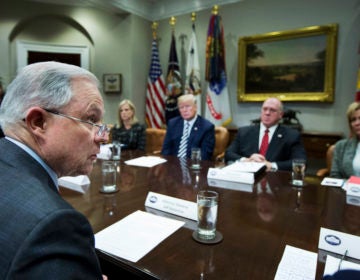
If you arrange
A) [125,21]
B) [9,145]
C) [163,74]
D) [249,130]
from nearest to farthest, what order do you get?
[9,145] < [249,130] < [125,21] < [163,74]

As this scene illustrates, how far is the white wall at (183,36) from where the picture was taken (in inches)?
143

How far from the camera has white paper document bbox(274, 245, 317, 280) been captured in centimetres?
67

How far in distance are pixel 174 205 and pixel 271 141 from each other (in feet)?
5.36

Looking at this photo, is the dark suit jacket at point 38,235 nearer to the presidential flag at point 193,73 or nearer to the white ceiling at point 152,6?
the presidential flag at point 193,73

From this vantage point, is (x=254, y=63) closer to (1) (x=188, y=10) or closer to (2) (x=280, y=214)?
(1) (x=188, y=10)

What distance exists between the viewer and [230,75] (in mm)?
4512

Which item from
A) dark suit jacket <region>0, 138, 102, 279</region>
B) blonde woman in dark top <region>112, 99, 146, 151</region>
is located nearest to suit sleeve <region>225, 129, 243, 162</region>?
blonde woman in dark top <region>112, 99, 146, 151</region>

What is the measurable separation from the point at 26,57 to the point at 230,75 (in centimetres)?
359

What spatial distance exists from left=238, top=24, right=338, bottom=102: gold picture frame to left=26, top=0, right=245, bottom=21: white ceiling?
0.96 metres

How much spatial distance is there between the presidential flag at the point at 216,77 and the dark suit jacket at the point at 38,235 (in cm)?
396

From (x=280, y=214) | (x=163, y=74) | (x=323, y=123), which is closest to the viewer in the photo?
(x=280, y=214)

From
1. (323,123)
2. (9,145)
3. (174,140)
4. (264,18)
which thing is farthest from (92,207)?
(264,18)

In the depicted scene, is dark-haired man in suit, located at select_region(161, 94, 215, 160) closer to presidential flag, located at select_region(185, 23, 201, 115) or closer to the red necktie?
the red necktie

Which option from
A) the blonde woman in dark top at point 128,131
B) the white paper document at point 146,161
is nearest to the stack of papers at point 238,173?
the white paper document at point 146,161
